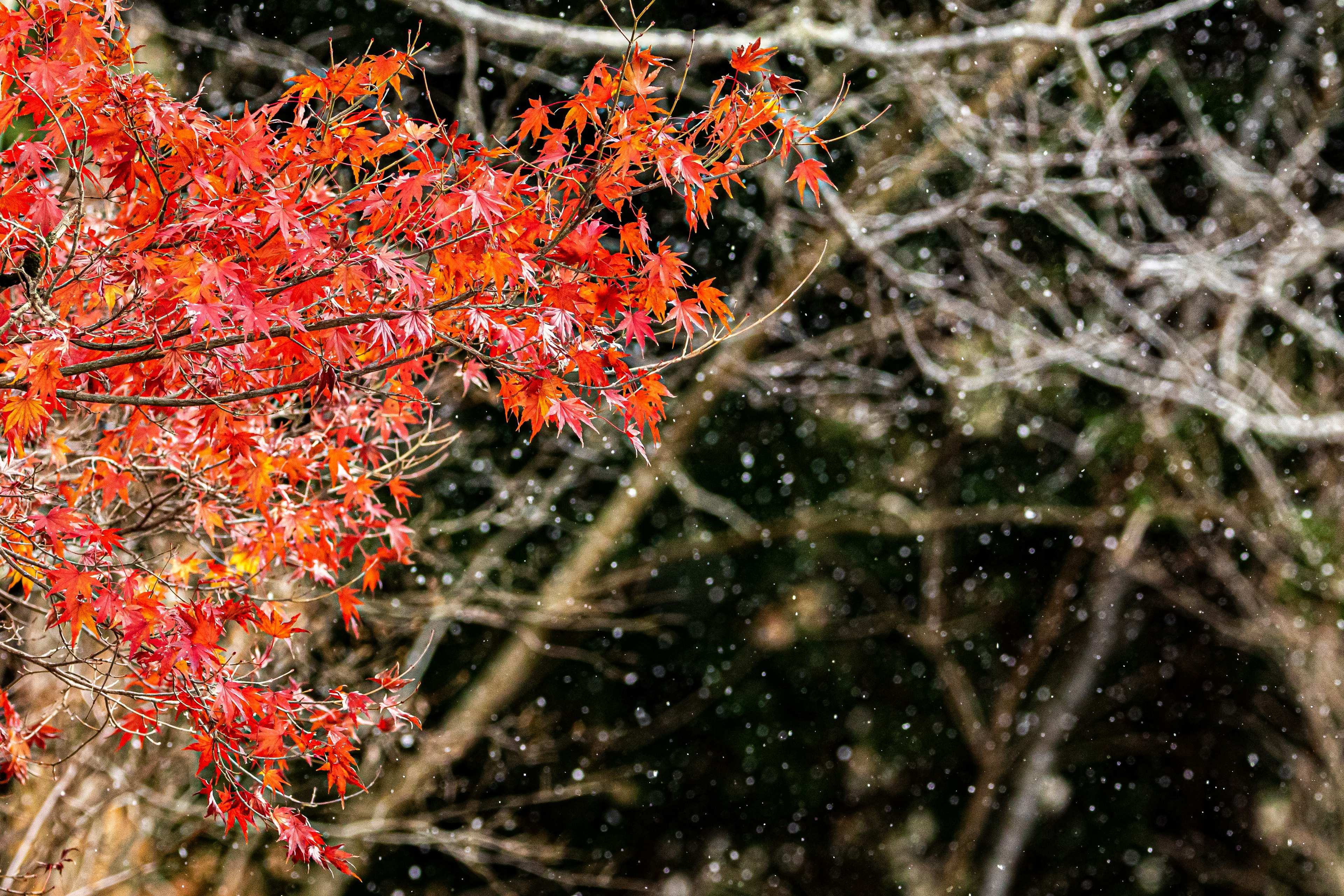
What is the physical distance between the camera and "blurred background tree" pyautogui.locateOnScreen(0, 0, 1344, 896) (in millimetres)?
5773

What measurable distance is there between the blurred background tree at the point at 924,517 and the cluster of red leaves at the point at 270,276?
295cm

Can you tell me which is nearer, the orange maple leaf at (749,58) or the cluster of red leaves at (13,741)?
the orange maple leaf at (749,58)

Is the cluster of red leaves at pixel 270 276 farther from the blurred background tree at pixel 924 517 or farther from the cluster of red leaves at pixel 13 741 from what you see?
the blurred background tree at pixel 924 517

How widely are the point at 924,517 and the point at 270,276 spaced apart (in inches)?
253

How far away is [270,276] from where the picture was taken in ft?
5.53

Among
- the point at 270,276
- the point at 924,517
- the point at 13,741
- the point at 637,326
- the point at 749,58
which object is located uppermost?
the point at 924,517

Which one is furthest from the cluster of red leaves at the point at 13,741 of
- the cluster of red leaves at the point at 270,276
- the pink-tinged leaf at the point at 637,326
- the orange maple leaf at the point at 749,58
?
the orange maple leaf at the point at 749,58

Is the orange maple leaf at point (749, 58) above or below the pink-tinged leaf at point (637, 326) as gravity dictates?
above

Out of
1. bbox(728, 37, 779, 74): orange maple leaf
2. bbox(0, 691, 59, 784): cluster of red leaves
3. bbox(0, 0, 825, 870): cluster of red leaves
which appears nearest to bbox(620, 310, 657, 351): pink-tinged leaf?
bbox(0, 0, 825, 870): cluster of red leaves

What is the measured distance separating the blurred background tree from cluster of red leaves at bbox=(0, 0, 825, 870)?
295cm

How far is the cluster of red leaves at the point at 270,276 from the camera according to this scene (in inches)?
62.1

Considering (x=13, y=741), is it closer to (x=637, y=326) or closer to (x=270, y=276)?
(x=270, y=276)

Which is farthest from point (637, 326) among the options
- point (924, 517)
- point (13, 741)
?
point (924, 517)

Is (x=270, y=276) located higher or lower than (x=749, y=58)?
lower
